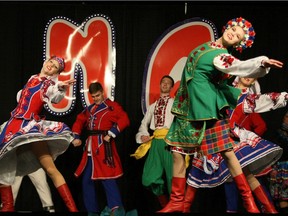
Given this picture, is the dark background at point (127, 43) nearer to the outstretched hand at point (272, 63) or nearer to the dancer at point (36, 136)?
the dancer at point (36, 136)

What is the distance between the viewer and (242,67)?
16.4 feet

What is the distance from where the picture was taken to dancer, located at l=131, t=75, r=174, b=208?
6734mm

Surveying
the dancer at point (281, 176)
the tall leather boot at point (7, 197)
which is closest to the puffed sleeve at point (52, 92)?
the tall leather boot at point (7, 197)

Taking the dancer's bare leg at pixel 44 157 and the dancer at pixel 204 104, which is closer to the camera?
the dancer at pixel 204 104

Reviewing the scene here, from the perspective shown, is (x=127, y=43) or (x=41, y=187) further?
(x=127, y=43)

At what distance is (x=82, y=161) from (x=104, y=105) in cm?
55

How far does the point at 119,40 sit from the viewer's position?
718 cm

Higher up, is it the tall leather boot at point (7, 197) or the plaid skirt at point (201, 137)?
the plaid skirt at point (201, 137)

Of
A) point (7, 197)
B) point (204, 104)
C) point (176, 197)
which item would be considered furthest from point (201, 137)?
point (7, 197)

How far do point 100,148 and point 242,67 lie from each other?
7.09 feet

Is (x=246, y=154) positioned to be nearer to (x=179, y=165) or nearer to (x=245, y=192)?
(x=245, y=192)

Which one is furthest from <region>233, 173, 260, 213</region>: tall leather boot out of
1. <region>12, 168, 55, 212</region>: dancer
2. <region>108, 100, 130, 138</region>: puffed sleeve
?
<region>12, 168, 55, 212</region>: dancer

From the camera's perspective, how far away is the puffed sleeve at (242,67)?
497 cm

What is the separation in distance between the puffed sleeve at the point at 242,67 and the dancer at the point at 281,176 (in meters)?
1.96
